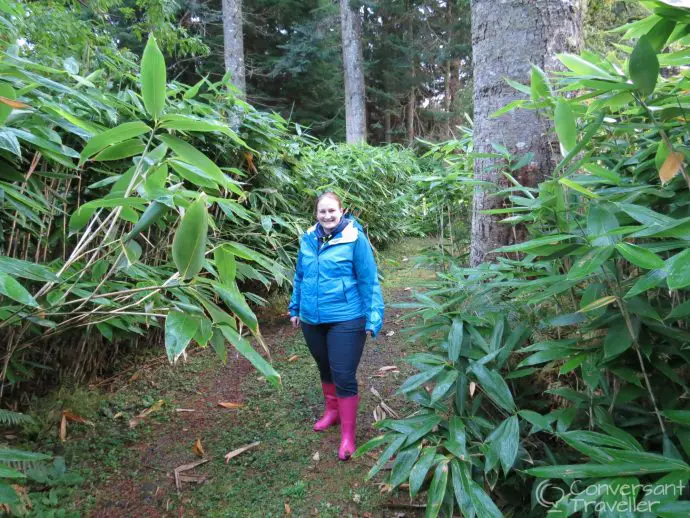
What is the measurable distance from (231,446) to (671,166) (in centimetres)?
234

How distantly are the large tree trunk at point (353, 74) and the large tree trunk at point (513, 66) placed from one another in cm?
849

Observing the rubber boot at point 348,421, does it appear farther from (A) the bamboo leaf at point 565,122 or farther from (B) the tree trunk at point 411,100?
(B) the tree trunk at point 411,100

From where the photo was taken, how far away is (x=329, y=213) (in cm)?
225

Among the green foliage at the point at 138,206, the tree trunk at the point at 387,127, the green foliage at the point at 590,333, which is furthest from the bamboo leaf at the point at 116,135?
the tree trunk at the point at 387,127

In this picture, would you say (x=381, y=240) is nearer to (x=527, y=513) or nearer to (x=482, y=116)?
(x=482, y=116)

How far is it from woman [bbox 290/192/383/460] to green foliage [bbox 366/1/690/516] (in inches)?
26.2

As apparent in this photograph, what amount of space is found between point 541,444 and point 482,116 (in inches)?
57.5

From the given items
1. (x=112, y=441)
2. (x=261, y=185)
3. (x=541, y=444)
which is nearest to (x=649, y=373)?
(x=541, y=444)

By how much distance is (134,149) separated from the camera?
1.02 metres

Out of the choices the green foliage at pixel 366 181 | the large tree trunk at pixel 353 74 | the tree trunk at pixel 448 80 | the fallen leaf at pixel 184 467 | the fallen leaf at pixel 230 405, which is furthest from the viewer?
the tree trunk at pixel 448 80

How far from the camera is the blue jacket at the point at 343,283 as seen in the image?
7.29 feet

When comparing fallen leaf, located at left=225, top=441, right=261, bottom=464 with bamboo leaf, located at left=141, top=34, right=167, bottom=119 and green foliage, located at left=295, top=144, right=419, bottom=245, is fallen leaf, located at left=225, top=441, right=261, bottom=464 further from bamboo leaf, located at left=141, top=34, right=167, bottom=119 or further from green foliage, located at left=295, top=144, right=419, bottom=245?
green foliage, located at left=295, top=144, right=419, bottom=245

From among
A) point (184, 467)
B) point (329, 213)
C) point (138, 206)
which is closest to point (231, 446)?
point (184, 467)

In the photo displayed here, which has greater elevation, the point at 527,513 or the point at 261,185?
the point at 261,185
